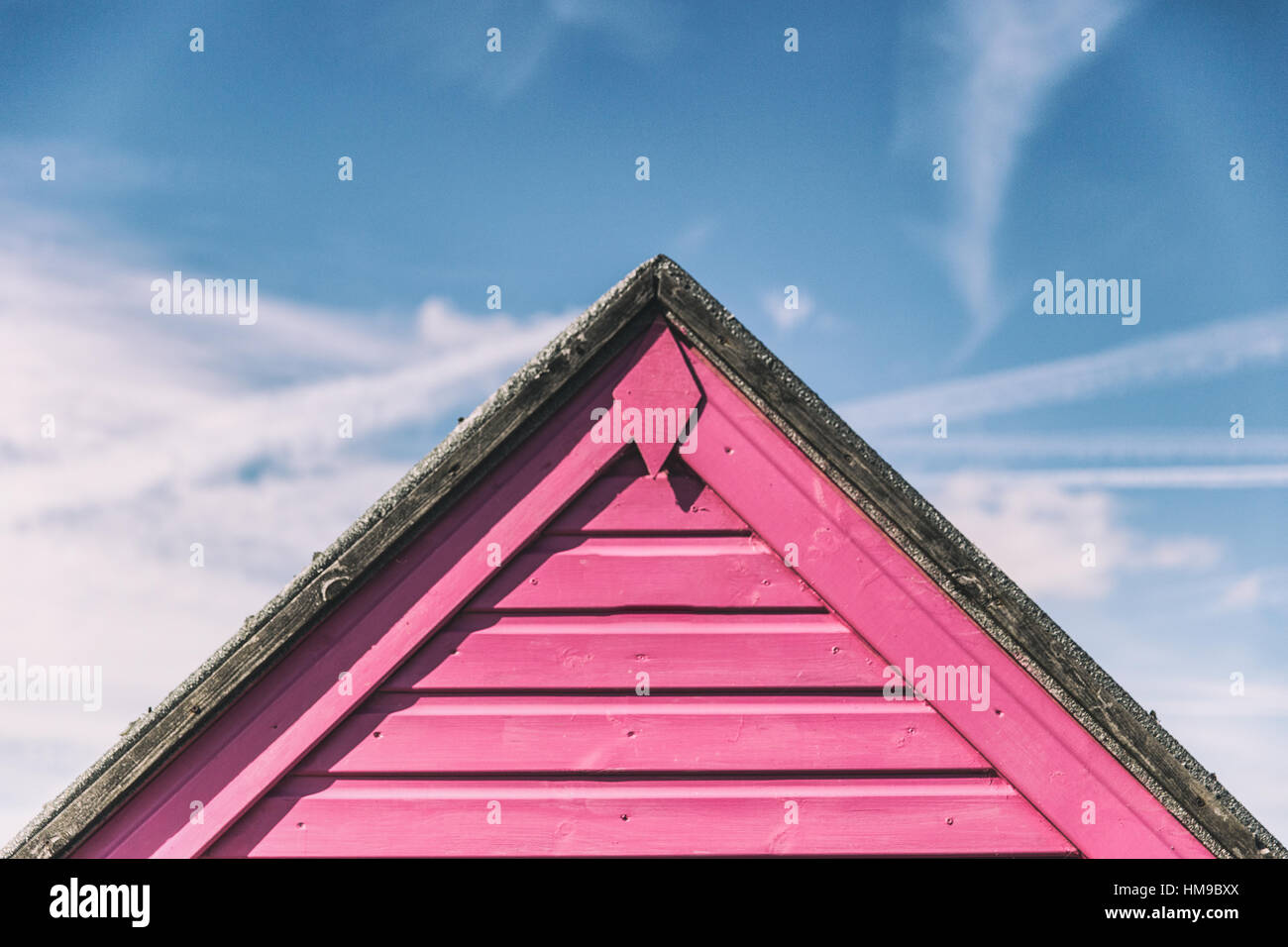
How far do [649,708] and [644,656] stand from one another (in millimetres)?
177

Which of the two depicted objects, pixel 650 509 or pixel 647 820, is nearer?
pixel 647 820

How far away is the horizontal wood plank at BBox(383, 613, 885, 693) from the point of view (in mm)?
3188

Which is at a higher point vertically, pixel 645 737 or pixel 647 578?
pixel 647 578

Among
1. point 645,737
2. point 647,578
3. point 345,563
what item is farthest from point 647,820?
point 345,563

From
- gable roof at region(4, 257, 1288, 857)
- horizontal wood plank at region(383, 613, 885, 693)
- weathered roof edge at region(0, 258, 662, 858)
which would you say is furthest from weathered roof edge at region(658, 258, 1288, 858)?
horizontal wood plank at region(383, 613, 885, 693)

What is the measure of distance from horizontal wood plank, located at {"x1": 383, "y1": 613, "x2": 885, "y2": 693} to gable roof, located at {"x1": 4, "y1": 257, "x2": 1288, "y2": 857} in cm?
38

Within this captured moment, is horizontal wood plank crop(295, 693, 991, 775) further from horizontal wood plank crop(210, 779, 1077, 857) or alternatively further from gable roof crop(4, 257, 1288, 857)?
gable roof crop(4, 257, 1288, 857)

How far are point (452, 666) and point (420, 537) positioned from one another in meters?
0.46

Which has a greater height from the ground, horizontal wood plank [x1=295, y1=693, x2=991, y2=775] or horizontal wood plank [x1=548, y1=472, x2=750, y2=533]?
horizontal wood plank [x1=548, y1=472, x2=750, y2=533]

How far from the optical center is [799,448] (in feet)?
10.7

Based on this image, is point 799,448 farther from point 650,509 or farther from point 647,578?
point 647,578

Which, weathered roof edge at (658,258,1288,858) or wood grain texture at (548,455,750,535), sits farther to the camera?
wood grain texture at (548,455,750,535)
